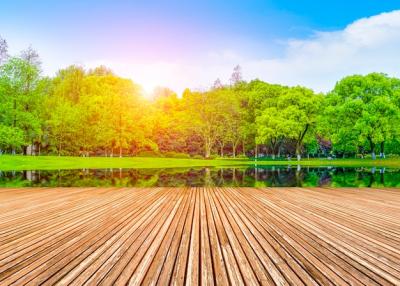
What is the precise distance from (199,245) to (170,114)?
165ft

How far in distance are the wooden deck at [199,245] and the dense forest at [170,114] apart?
2974 centimetres

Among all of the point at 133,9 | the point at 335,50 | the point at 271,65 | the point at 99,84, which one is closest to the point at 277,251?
the point at 133,9

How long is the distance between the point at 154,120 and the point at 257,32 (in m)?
19.2

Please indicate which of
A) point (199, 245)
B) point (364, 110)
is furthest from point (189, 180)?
point (364, 110)

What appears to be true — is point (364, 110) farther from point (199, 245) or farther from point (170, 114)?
point (199, 245)

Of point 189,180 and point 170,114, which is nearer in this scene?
point 189,180

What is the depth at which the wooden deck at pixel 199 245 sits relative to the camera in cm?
339

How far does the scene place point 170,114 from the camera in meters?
54.2

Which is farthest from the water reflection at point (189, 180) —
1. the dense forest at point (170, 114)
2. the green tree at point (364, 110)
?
the green tree at point (364, 110)

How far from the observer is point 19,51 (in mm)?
37969

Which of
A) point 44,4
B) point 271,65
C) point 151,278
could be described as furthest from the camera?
point 271,65

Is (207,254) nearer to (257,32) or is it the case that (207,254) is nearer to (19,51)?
(257,32)

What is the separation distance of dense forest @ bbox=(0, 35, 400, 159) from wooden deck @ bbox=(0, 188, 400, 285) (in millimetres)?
29743

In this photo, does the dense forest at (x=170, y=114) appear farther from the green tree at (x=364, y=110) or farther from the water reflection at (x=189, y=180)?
the water reflection at (x=189, y=180)
